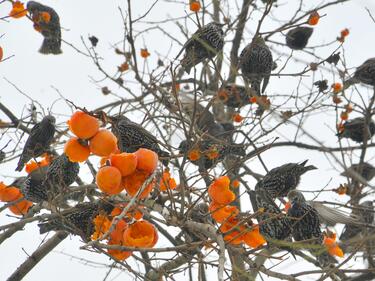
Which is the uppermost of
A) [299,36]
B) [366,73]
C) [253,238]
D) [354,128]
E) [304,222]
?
[299,36]

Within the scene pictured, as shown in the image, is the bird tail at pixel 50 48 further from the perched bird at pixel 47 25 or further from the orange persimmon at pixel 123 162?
the orange persimmon at pixel 123 162

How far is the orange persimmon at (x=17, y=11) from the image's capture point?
382 cm

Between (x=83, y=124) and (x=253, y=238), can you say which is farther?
(x=253, y=238)

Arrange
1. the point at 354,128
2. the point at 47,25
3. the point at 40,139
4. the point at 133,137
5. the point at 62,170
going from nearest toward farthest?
the point at 133,137 → the point at 62,170 → the point at 40,139 → the point at 354,128 → the point at 47,25

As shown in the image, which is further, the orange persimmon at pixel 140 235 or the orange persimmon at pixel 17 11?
the orange persimmon at pixel 17 11

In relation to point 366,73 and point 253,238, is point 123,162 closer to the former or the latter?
point 253,238

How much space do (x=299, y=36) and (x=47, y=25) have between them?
9.76ft

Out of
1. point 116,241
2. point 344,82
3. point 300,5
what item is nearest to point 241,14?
point 300,5

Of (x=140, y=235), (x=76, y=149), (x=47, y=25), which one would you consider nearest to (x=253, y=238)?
(x=140, y=235)

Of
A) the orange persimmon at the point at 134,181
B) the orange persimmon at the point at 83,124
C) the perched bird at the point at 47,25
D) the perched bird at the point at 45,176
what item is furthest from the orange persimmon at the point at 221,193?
the perched bird at the point at 47,25

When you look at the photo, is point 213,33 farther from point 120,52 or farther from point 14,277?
point 14,277

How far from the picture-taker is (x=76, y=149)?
7.36 ft

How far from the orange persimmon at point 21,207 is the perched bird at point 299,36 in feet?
10.4

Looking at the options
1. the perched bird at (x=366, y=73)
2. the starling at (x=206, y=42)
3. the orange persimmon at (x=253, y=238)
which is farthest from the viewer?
the perched bird at (x=366, y=73)
